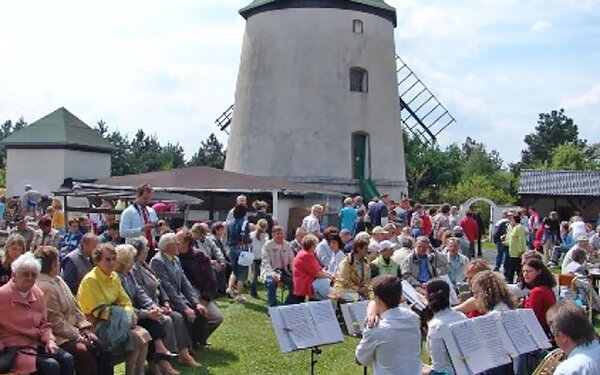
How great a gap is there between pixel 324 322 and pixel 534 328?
2.07 metres

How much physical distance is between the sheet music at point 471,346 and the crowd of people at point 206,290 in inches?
5.5

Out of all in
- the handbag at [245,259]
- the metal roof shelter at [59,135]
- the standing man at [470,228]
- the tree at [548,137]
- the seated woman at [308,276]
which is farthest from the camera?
the tree at [548,137]

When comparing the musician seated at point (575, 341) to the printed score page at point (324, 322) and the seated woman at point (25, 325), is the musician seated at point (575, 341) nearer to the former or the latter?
the printed score page at point (324, 322)

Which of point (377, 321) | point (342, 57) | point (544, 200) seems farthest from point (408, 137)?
point (377, 321)

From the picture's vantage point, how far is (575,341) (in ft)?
15.3

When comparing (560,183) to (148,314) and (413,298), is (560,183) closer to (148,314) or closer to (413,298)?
(413,298)

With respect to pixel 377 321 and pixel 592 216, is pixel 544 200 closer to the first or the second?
pixel 592 216

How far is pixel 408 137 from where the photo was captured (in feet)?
183

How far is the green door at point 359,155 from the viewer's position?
30.4m

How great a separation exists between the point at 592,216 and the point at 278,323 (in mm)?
32625

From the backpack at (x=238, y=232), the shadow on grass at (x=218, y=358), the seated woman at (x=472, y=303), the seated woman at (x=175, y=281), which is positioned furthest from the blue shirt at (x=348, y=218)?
the seated woman at (x=472, y=303)

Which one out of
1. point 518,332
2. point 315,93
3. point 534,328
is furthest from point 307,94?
point 518,332

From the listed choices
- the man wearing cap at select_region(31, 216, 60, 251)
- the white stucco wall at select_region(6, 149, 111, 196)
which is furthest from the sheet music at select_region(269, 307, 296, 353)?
the white stucco wall at select_region(6, 149, 111, 196)

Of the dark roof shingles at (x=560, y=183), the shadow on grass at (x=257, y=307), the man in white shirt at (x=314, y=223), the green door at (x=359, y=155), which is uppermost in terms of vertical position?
the green door at (x=359, y=155)
